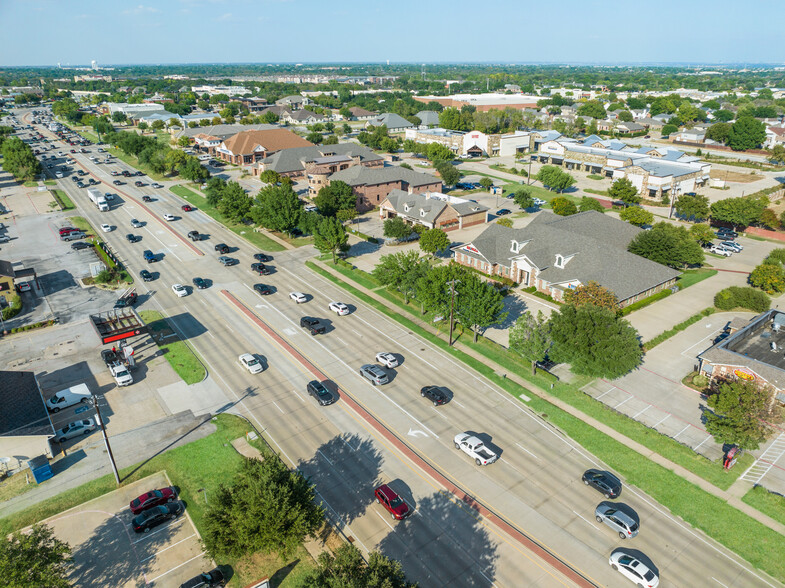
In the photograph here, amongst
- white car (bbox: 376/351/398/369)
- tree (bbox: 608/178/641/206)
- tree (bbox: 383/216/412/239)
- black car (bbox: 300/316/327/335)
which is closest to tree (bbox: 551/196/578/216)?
tree (bbox: 608/178/641/206)

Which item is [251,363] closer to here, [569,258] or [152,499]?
[152,499]

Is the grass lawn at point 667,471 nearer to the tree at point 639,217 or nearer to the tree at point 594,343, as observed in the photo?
the tree at point 594,343

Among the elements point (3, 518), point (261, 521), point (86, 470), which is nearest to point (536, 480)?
point (261, 521)

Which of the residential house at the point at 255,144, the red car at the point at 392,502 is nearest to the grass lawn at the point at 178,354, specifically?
the red car at the point at 392,502

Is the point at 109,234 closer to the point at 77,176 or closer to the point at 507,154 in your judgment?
the point at 77,176

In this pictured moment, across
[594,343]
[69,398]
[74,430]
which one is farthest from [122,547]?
[594,343]

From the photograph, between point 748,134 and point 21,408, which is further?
point 748,134
